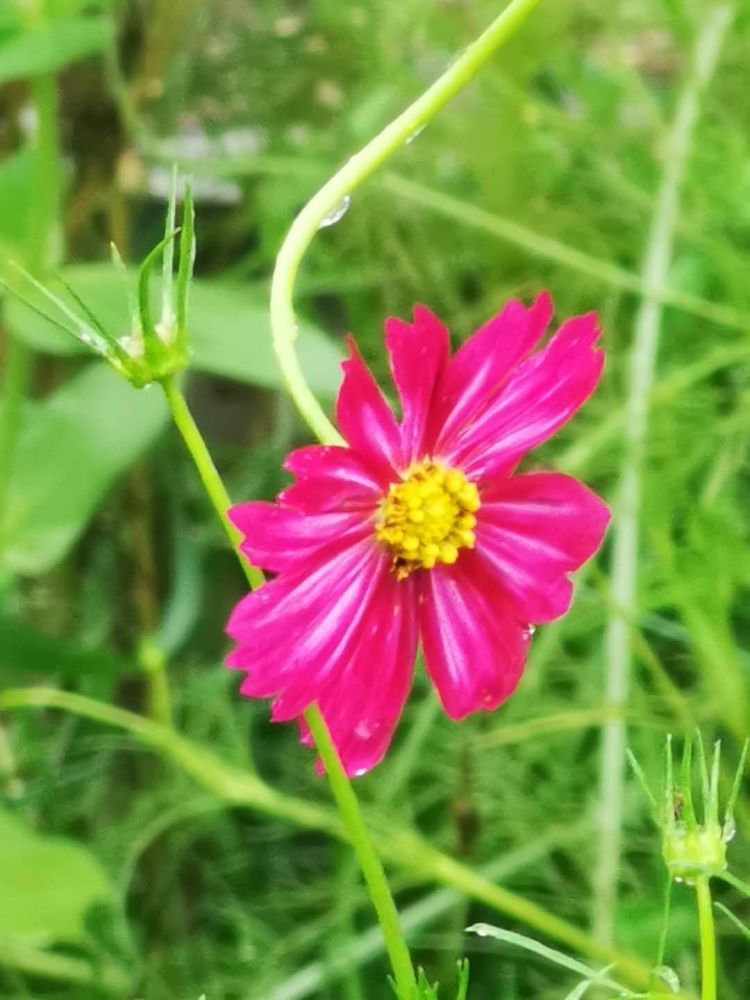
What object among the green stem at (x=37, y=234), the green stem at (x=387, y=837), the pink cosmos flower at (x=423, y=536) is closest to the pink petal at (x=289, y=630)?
the pink cosmos flower at (x=423, y=536)

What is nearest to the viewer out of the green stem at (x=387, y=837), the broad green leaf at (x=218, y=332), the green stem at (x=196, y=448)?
the green stem at (x=196, y=448)

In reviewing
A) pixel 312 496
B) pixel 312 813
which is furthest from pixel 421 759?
pixel 312 496

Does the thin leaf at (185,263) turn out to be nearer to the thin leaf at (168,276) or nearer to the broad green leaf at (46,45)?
the thin leaf at (168,276)

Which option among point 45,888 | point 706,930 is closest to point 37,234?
point 45,888

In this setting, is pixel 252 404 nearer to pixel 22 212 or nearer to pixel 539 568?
pixel 22 212

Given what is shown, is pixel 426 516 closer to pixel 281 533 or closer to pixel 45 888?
pixel 281 533
